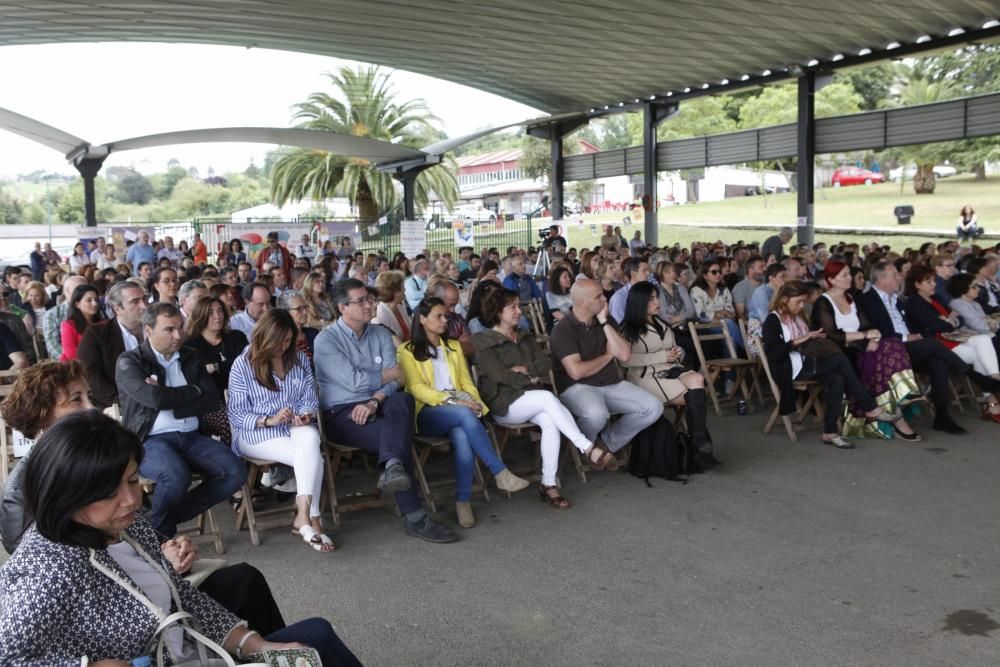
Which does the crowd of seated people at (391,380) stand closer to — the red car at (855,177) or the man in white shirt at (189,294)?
the man in white shirt at (189,294)

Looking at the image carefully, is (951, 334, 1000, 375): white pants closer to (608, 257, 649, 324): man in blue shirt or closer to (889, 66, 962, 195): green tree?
(608, 257, 649, 324): man in blue shirt

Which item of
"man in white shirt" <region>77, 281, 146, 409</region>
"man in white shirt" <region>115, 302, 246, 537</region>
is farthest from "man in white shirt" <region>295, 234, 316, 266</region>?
"man in white shirt" <region>115, 302, 246, 537</region>

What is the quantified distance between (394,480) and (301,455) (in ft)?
1.79

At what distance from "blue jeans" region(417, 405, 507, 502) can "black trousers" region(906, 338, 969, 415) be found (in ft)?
13.5

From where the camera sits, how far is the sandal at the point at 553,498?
545cm

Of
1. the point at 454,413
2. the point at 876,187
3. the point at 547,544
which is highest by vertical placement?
the point at 876,187

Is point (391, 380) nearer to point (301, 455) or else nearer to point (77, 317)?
point (301, 455)

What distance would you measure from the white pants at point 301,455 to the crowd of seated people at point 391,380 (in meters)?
0.01

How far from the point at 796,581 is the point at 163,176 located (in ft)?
263

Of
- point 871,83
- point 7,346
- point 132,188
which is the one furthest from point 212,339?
point 132,188

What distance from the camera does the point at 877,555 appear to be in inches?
178

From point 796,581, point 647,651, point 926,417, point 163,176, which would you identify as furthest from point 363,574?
point 163,176

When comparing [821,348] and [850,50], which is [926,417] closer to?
[821,348]

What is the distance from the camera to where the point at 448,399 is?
18.0ft
